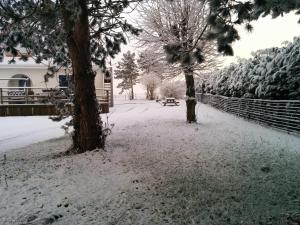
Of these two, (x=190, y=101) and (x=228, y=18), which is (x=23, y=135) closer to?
(x=190, y=101)

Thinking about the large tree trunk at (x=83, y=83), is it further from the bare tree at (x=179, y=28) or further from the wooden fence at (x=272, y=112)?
the wooden fence at (x=272, y=112)

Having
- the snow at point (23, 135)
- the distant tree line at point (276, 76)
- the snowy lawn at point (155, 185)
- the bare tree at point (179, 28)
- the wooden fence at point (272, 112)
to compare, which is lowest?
the snowy lawn at point (155, 185)

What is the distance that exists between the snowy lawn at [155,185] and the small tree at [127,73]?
5288 cm

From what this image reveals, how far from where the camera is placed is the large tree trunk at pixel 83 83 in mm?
7676

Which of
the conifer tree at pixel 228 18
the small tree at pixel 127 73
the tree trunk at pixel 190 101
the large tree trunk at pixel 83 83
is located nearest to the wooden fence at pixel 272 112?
the tree trunk at pixel 190 101

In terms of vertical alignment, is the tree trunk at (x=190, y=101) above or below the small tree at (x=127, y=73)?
below

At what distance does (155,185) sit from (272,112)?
28.8ft

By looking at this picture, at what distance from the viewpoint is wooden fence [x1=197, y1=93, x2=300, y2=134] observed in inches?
424

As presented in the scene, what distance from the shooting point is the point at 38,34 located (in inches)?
416

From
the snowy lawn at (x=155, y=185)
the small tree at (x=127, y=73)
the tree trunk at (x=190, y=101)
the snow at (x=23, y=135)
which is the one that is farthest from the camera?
the small tree at (x=127, y=73)

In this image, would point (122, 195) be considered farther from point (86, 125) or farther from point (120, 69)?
point (120, 69)

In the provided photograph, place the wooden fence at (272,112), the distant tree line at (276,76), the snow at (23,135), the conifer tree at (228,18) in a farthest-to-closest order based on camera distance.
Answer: the distant tree line at (276,76), the wooden fence at (272,112), the snow at (23,135), the conifer tree at (228,18)

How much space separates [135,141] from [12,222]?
5.64 meters

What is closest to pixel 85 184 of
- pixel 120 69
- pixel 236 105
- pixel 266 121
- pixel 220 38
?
pixel 220 38
